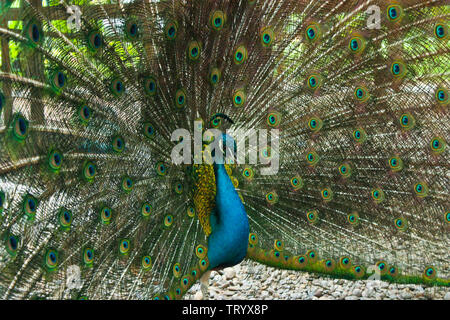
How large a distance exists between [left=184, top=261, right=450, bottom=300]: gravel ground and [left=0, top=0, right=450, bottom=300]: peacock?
0.36m

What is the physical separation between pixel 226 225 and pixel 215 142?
0.50 m

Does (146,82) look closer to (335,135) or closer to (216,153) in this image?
(216,153)

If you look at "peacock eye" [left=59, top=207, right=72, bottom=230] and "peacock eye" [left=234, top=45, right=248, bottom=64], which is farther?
"peacock eye" [left=234, top=45, right=248, bottom=64]

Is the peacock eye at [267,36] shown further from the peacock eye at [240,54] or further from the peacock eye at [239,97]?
the peacock eye at [239,97]

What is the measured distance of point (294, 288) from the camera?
3.60 meters

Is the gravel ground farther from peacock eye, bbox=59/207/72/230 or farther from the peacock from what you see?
peacock eye, bbox=59/207/72/230

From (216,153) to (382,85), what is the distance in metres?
1.17

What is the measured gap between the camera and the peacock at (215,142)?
6.33 feet

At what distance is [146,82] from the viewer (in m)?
2.37

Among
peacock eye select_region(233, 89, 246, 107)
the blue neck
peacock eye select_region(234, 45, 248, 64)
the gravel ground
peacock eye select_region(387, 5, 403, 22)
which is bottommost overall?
the gravel ground

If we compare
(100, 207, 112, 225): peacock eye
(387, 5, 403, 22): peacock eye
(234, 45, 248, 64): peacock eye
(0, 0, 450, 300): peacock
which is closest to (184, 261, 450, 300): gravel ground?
(0, 0, 450, 300): peacock

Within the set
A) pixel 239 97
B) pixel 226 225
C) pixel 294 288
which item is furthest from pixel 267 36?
pixel 294 288

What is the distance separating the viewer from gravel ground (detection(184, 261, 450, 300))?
3373 mm

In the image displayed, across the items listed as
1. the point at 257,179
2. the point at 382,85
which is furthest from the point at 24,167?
the point at 382,85
